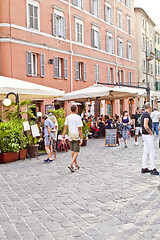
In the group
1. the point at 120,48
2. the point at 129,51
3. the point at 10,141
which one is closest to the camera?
the point at 10,141

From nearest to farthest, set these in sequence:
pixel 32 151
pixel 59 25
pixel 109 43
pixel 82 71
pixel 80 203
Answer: pixel 80 203, pixel 32 151, pixel 59 25, pixel 82 71, pixel 109 43

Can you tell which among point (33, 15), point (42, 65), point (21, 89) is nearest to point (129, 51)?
point (42, 65)

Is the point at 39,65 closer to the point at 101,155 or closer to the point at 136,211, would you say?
the point at 101,155

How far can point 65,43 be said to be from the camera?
84.7ft

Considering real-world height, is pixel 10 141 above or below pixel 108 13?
below

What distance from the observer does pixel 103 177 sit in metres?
8.84

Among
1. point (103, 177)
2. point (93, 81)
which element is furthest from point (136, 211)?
point (93, 81)

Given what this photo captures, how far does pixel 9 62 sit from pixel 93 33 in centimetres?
1142

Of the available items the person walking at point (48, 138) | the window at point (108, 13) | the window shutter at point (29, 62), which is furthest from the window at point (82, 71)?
the person walking at point (48, 138)

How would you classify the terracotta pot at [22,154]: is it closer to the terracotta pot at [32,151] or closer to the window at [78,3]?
Result: the terracotta pot at [32,151]

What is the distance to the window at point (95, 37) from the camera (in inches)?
1180

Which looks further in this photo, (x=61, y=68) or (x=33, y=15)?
(x=61, y=68)

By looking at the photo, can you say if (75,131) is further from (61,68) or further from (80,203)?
(61,68)

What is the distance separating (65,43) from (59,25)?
128 centimetres
